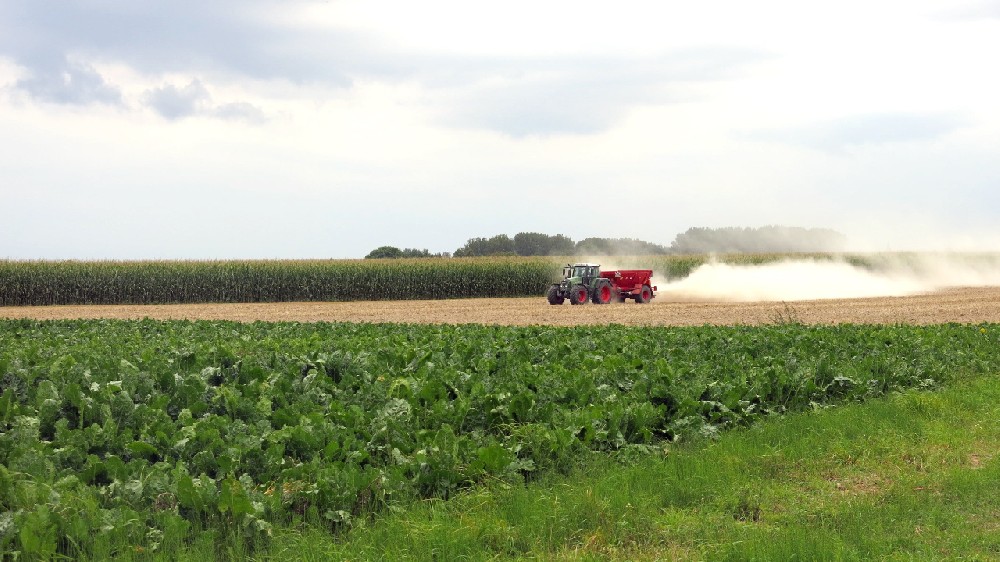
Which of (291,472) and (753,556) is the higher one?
(291,472)

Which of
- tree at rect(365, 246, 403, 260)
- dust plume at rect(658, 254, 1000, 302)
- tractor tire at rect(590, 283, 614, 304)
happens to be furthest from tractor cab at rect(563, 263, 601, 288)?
tree at rect(365, 246, 403, 260)

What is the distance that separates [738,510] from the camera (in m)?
8.34

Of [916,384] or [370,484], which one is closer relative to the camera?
[370,484]

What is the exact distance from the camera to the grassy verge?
23.1ft

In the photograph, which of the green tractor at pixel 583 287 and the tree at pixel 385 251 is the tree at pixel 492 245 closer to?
the tree at pixel 385 251

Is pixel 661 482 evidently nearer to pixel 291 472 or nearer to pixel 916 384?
pixel 291 472

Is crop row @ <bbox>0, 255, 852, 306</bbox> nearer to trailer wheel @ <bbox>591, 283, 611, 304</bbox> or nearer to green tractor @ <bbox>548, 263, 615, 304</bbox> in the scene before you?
green tractor @ <bbox>548, 263, 615, 304</bbox>

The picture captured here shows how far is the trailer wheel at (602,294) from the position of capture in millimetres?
37500

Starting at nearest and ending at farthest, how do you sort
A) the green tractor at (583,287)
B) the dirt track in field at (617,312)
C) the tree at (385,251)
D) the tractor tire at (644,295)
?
1. the dirt track in field at (617,312)
2. the green tractor at (583,287)
3. the tractor tire at (644,295)
4. the tree at (385,251)

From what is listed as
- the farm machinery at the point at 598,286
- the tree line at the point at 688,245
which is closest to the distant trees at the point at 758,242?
the tree line at the point at 688,245

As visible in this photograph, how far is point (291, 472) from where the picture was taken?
7.60 m

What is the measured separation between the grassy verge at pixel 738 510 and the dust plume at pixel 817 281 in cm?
3411

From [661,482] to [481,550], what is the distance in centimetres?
242

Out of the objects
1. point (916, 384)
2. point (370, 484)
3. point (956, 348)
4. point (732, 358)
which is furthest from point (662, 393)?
point (956, 348)
